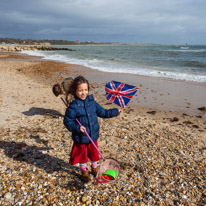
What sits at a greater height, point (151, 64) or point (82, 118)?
point (151, 64)

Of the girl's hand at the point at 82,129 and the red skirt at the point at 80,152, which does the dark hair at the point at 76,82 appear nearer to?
the girl's hand at the point at 82,129

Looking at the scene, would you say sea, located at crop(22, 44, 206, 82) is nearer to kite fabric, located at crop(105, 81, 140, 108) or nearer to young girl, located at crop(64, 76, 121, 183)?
kite fabric, located at crop(105, 81, 140, 108)

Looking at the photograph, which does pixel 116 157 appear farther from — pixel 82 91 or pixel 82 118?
pixel 82 91

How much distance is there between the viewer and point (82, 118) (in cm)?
351

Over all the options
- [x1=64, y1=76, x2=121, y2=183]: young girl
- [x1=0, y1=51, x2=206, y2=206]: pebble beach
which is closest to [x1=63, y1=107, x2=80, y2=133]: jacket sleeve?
[x1=64, y1=76, x2=121, y2=183]: young girl

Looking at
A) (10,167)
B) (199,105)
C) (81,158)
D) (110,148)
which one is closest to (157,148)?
(110,148)

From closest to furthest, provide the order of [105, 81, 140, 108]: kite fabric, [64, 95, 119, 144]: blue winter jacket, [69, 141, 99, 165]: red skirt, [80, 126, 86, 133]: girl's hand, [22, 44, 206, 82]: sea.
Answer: [80, 126, 86, 133]: girl's hand
[64, 95, 119, 144]: blue winter jacket
[69, 141, 99, 165]: red skirt
[105, 81, 140, 108]: kite fabric
[22, 44, 206, 82]: sea

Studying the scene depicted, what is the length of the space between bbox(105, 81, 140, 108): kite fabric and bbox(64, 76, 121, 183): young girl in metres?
0.42

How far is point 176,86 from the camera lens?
12.7 meters

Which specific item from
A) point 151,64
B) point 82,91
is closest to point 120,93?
point 82,91

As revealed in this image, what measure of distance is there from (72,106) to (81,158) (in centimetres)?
113

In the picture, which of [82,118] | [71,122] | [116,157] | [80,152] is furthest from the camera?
[116,157]

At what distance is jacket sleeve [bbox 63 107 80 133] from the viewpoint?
335cm

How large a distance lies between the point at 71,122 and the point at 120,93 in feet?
4.53
